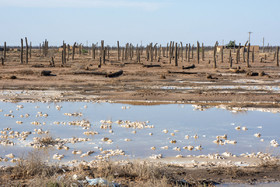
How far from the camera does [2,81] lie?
108 feet

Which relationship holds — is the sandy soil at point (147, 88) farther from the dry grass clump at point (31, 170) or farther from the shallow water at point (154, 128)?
the dry grass clump at point (31, 170)

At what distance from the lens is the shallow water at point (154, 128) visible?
38.8 ft

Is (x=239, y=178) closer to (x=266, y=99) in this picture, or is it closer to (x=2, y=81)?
(x=266, y=99)

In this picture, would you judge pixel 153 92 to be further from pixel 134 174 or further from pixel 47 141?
pixel 134 174

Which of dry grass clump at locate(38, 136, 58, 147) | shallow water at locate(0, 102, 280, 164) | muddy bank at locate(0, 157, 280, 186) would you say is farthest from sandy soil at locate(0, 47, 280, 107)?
muddy bank at locate(0, 157, 280, 186)

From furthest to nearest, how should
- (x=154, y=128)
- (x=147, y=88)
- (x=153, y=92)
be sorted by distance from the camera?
(x=147, y=88) → (x=153, y=92) → (x=154, y=128)

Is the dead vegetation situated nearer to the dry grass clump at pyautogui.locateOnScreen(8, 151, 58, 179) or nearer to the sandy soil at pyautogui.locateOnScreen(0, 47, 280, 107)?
the dry grass clump at pyautogui.locateOnScreen(8, 151, 58, 179)

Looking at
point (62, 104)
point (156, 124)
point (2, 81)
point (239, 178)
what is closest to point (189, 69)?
point (2, 81)

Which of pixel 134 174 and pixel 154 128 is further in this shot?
pixel 154 128

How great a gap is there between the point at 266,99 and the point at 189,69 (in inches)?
996

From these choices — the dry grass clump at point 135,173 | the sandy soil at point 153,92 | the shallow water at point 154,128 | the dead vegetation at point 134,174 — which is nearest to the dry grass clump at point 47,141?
the shallow water at point 154,128

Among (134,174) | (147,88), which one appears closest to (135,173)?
(134,174)

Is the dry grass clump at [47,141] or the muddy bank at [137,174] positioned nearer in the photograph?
the muddy bank at [137,174]

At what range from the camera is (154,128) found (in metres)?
15.2
